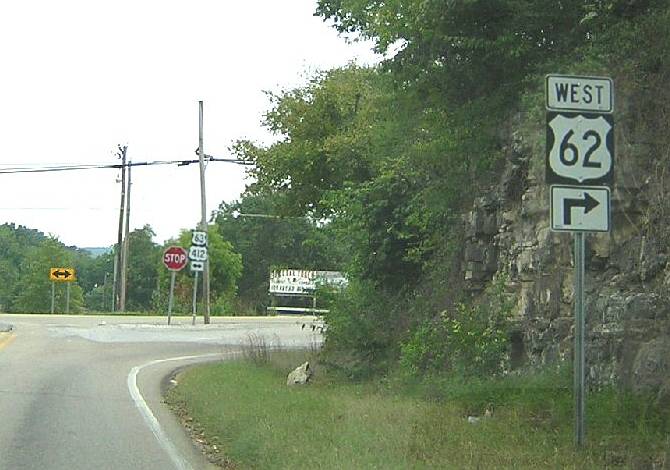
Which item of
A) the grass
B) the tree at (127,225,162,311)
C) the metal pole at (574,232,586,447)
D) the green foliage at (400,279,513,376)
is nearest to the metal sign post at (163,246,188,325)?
the grass

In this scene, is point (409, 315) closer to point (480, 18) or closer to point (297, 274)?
point (480, 18)

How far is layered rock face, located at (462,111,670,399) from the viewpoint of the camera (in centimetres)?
1011

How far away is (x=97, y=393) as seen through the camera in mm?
16469

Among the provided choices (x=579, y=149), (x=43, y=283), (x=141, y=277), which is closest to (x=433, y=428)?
(x=579, y=149)

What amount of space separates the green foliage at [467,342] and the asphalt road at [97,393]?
357 centimetres

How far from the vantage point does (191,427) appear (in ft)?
42.7

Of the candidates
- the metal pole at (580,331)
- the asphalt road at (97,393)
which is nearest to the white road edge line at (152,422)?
the asphalt road at (97,393)

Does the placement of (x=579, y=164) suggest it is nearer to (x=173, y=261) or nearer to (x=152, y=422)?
(x=152, y=422)

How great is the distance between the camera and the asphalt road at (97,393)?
10789 mm

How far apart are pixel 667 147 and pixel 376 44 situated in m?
5.41

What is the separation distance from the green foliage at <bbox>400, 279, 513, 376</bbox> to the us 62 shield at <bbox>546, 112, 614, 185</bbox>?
4.93 m

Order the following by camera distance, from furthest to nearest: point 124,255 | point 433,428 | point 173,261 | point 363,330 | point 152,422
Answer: point 124,255 < point 173,261 < point 363,330 < point 152,422 < point 433,428

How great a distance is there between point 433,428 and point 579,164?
10.7ft

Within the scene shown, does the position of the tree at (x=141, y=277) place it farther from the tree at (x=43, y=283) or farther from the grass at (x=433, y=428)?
the grass at (x=433, y=428)
